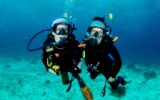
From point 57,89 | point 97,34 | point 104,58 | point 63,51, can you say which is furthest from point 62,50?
point 57,89

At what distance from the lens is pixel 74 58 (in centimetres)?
617

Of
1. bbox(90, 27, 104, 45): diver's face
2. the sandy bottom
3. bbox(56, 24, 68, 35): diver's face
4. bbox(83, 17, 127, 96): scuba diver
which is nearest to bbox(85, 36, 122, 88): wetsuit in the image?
bbox(83, 17, 127, 96): scuba diver

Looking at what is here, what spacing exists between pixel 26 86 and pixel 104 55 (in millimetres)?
11546

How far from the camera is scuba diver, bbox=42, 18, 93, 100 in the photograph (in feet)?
19.2

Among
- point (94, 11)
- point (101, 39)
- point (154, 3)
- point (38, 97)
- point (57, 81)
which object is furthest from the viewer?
point (94, 11)

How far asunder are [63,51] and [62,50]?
0.03 m

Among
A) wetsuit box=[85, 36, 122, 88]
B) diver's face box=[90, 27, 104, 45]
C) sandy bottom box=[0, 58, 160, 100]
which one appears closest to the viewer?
diver's face box=[90, 27, 104, 45]

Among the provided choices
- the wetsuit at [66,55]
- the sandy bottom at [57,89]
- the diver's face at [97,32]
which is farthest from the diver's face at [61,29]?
the sandy bottom at [57,89]

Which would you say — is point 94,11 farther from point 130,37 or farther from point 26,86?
point 130,37

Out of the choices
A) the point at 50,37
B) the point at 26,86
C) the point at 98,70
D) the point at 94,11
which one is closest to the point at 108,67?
the point at 98,70

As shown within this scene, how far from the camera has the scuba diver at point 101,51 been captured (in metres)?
5.90

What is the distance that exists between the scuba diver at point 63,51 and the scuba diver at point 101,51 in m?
0.31

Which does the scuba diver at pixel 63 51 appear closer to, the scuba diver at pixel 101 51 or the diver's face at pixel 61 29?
the diver's face at pixel 61 29

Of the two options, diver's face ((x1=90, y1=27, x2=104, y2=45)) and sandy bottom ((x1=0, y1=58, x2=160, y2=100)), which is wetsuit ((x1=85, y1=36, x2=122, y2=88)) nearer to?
diver's face ((x1=90, y1=27, x2=104, y2=45))
